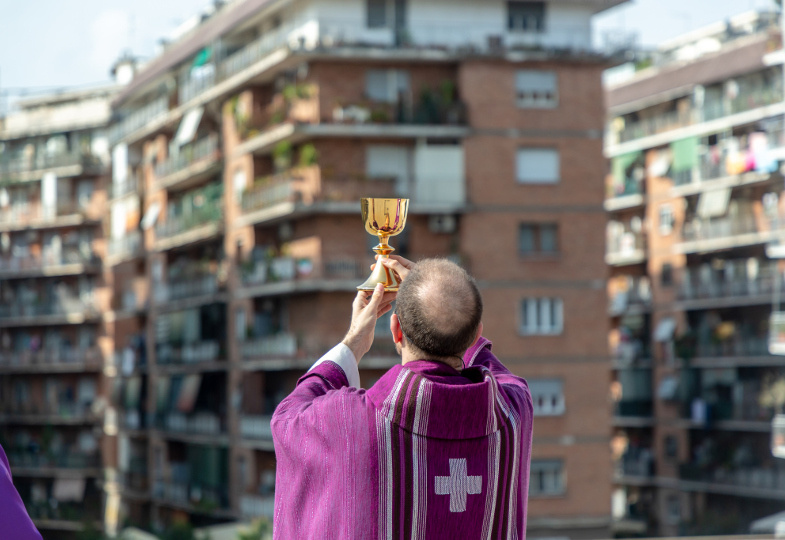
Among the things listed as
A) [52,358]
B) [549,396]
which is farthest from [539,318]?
[52,358]

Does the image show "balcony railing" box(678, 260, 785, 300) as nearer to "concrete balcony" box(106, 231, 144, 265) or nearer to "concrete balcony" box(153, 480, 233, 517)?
"concrete balcony" box(153, 480, 233, 517)

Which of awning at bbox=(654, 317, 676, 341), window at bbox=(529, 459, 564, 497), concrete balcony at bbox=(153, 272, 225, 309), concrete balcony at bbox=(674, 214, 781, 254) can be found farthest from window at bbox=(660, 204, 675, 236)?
concrete balcony at bbox=(153, 272, 225, 309)

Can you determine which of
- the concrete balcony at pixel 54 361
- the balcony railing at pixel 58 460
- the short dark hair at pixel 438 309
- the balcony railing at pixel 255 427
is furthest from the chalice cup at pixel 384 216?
the balcony railing at pixel 58 460

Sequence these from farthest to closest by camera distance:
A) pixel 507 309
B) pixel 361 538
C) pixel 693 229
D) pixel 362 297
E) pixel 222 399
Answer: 1. pixel 693 229
2. pixel 222 399
3. pixel 507 309
4. pixel 362 297
5. pixel 361 538

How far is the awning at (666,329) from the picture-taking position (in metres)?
52.4

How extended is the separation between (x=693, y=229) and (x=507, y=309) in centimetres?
1687

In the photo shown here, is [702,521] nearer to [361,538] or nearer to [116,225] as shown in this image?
[116,225]

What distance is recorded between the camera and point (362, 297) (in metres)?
4.10

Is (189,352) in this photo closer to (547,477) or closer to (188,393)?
(188,393)

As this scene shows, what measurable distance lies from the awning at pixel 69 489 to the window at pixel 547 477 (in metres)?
29.8

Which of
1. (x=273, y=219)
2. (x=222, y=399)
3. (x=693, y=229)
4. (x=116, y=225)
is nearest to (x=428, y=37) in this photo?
(x=273, y=219)

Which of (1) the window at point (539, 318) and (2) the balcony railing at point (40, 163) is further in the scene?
(2) the balcony railing at point (40, 163)

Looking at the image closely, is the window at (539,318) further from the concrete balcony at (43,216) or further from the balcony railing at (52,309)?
the concrete balcony at (43,216)

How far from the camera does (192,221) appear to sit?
47.0 meters
